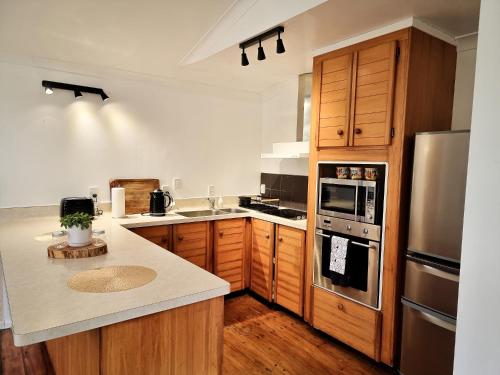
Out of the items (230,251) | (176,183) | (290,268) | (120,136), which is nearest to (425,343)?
(290,268)

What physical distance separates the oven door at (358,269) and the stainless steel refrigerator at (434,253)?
20cm

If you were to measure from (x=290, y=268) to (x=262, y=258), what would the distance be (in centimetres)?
37

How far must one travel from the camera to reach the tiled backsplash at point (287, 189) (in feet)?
11.3

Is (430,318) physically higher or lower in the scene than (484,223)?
lower

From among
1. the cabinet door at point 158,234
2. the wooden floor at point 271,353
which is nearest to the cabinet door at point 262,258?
the wooden floor at point 271,353

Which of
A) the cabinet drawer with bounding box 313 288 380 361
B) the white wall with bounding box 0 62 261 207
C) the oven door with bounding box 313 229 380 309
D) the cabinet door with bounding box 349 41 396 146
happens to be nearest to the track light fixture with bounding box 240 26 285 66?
the cabinet door with bounding box 349 41 396 146

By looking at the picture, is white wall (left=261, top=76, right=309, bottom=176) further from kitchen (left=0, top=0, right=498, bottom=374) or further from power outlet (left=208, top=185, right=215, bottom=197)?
power outlet (left=208, top=185, right=215, bottom=197)

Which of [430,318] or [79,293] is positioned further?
[430,318]

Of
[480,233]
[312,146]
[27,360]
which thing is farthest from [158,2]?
[27,360]

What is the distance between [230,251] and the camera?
3.22 meters

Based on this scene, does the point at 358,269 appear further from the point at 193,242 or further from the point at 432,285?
the point at 193,242

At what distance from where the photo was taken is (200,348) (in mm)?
1346

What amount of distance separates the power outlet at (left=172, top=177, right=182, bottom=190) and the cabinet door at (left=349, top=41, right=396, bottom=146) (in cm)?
189

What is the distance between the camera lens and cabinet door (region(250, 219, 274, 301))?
308 cm
